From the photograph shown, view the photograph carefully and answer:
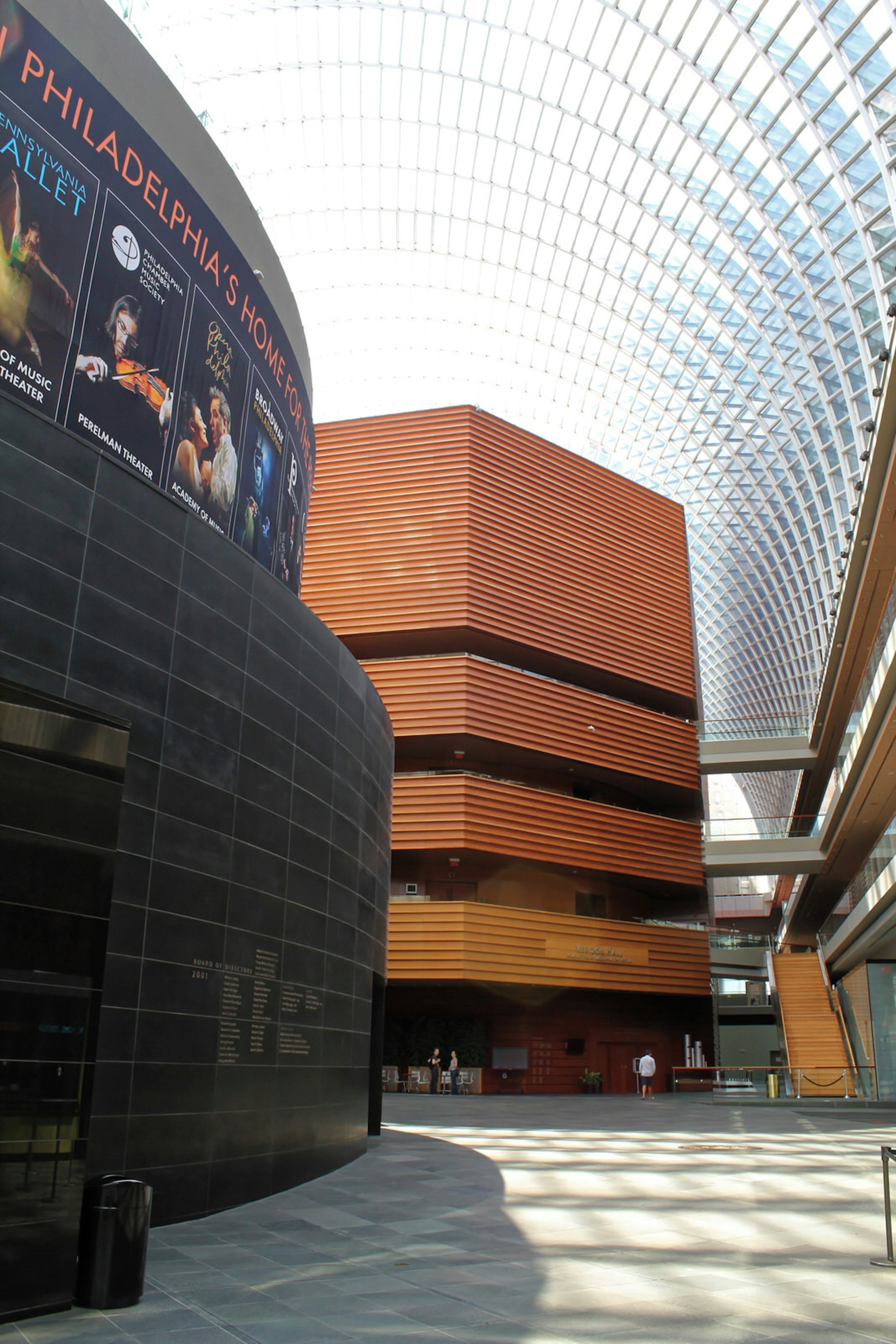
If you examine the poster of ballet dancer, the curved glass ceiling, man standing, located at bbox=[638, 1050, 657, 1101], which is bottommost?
man standing, located at bbox=[638, 1050, 657, 1101]

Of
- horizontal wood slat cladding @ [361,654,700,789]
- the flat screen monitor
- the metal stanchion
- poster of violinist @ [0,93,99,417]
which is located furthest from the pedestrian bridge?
poster of violinist @ [0,93,99,417]

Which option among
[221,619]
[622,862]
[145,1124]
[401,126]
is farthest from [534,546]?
[145,1124]

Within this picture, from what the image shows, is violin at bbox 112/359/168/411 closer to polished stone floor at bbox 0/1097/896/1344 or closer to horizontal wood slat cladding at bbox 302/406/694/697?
polished stone floor at bbox 0/1097/896/1344

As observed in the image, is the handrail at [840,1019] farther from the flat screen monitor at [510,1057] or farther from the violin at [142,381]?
the violin at [142,381]

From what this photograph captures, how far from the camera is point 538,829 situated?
1351 inches

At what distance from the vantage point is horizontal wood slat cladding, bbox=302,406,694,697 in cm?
3541

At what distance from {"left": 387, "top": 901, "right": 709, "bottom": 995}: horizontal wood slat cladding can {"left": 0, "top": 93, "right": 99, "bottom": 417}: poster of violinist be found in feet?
77.5

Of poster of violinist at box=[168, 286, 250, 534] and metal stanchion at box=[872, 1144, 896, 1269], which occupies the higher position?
poster of violinist at box=[168, 286, 250, 534]

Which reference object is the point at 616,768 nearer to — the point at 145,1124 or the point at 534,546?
the point at 534,546

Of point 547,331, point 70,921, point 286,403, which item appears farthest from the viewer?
point 547,331

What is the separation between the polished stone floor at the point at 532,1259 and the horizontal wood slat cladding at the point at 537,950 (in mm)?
16095

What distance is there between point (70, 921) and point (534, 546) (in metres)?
31.8

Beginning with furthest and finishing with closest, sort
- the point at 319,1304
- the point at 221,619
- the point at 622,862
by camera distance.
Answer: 1. the point at 622,862
2. the point at 221,619
3. the point at 319,1304

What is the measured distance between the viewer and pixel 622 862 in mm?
36438
